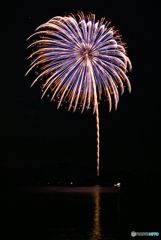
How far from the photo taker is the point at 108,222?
639 inches

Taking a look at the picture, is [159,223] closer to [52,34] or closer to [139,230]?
[139,230]

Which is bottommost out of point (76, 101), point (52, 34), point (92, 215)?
point (92, 215)

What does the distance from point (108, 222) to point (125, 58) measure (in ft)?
97.9

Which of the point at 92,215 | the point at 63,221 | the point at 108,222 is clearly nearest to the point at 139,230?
the point at 108,222

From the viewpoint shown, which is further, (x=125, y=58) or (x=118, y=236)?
(x=125, y=58)

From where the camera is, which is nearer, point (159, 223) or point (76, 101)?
point (159, 223)

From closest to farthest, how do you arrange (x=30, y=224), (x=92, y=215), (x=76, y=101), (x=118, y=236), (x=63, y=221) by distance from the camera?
(x=118, y=236), (x=30, y=224), (x=63, y=221), (x=92, y=215), (x=76, y=101)

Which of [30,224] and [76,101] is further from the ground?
[76,101]

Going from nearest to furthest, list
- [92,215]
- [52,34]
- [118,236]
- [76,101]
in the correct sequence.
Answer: [118,236], [92,215], [52,34], [76,101]

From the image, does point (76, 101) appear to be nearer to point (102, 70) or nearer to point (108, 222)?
point (102, 70)

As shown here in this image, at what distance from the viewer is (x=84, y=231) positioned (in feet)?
45.1

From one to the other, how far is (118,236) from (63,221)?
437 centimetres

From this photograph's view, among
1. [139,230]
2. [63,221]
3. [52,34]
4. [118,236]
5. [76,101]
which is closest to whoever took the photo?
[118,236]

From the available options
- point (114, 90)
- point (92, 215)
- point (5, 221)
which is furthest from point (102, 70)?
point (5, 221)
